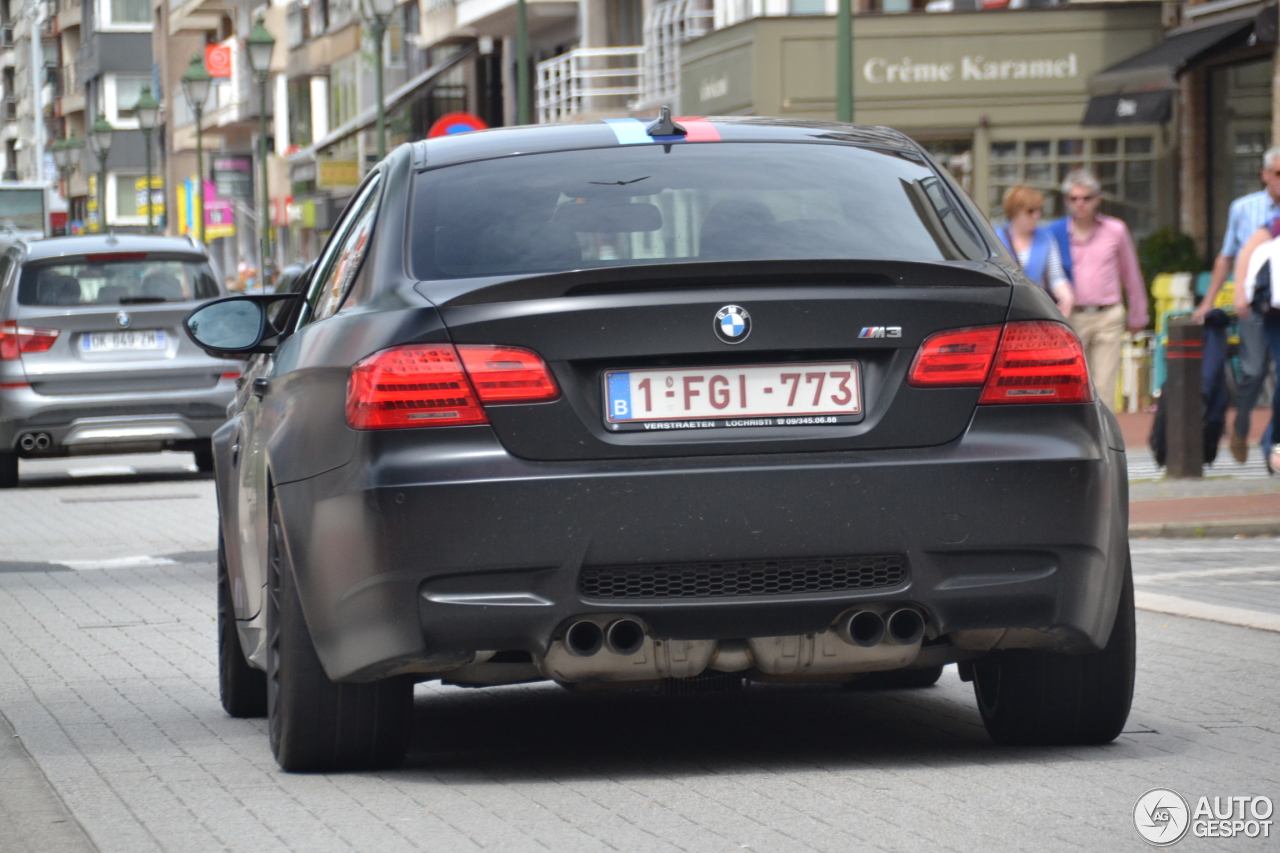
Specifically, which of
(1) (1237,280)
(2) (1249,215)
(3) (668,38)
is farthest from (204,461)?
(3) (668,38)

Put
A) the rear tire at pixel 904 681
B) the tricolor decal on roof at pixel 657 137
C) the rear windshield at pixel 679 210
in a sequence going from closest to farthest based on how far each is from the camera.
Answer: the rear windshield at pixel 679 210, the tricolor decal on roof at pixel 657 137, the rear tire at pixel 904 681

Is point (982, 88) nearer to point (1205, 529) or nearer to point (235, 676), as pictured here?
point (1205, 529)

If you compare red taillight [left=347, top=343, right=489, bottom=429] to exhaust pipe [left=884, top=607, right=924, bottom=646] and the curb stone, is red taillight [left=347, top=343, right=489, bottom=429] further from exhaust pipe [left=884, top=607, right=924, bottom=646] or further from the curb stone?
the curb stone

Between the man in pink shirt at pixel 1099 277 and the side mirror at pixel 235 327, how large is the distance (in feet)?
29.1

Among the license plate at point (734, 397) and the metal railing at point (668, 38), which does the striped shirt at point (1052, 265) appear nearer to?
the license plate at point (734, 397)

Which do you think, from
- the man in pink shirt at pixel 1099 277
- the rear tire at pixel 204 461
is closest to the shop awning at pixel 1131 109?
the rear tire at pixel 204 461

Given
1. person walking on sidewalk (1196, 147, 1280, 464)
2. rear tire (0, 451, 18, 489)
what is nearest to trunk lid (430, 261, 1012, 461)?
person walking on sidewalk (1196, 147, 1280, 464)

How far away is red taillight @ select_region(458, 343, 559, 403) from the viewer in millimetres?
5367

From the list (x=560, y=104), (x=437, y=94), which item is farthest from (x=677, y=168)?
(x=437, y=94)

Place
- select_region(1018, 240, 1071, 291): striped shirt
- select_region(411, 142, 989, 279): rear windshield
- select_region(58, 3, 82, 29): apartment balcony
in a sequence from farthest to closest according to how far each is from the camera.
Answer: select_region(58, 3, 82, 29): apartment balcony → select_region(1018, 240, 1071, 291): striped shirt → select_region(411, 142, 989, 279): rear windshield

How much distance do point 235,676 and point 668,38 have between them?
31539 millimetres

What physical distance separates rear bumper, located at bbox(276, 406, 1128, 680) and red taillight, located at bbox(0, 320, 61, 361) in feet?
42.5

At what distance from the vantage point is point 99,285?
18.2 meters

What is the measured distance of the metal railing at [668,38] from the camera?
3644 centimetres
